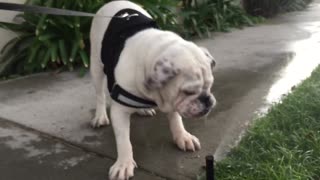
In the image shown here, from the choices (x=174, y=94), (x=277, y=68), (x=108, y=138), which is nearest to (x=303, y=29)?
(x=277, y=68)

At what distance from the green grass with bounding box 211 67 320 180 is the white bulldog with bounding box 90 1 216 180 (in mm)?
434

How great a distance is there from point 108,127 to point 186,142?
82cm

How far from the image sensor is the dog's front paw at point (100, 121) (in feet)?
14.1

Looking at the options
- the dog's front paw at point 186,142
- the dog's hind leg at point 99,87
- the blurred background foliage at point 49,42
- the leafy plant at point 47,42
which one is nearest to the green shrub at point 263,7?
the blurred background foliage at point 49,42

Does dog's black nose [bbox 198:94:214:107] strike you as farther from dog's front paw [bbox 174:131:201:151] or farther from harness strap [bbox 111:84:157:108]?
dog's front paw [bbox 174:131:201:151]

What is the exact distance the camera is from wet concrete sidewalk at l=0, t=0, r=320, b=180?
3590 millimetres

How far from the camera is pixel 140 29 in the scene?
3613 mm

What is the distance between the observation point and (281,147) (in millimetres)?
3637

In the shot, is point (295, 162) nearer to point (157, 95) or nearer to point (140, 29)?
point (157, 95)

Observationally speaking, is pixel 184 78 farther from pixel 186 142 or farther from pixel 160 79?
pixel 186 142

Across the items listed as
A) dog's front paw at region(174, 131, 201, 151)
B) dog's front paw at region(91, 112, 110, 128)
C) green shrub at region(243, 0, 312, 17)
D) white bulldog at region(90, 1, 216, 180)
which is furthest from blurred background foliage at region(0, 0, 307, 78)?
green shrub at region(243, 0, 312, 17)

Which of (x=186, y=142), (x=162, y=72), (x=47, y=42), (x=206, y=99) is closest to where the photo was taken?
(x=162, y=72)

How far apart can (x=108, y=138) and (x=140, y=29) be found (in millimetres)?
988

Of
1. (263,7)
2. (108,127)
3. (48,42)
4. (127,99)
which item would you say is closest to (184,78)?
(127,99)
